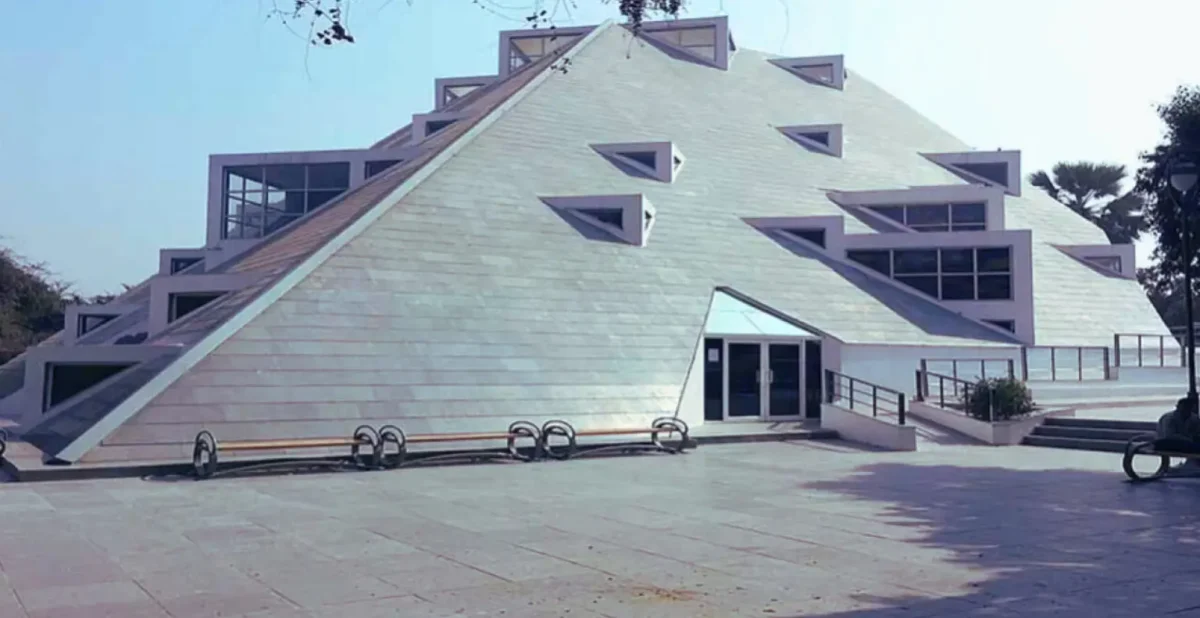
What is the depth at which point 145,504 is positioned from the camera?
11586mm

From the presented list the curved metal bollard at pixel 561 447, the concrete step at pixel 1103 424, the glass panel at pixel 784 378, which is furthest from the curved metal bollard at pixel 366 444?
the concrete step at pixel 1103 424

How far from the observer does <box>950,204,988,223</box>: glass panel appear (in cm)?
3069

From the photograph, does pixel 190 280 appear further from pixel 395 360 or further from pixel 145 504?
pixel 145 504

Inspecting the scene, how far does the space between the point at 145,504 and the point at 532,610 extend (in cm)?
675

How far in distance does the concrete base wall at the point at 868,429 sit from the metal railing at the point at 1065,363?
6786 mm

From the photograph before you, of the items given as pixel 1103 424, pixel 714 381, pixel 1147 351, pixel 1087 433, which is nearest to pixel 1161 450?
pixel 1087 433

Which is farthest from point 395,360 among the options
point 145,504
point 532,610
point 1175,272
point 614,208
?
point 1175,272

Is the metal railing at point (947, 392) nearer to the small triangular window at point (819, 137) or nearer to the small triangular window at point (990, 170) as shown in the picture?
the small triangular window at point (819, 137)

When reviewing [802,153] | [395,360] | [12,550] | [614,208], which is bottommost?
[12,550]

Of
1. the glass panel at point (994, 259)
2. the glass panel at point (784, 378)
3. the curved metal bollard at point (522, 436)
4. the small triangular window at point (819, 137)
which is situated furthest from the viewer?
the small triangular window at point (819, 137)

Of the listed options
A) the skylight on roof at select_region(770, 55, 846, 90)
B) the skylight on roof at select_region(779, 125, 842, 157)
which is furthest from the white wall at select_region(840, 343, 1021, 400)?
the skylight on roof at select_region(770, 55, 846, 90)

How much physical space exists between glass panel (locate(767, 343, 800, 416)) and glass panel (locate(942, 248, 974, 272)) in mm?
8360

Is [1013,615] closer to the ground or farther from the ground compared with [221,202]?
closer to the ground

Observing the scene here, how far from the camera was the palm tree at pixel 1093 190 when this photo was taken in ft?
141
